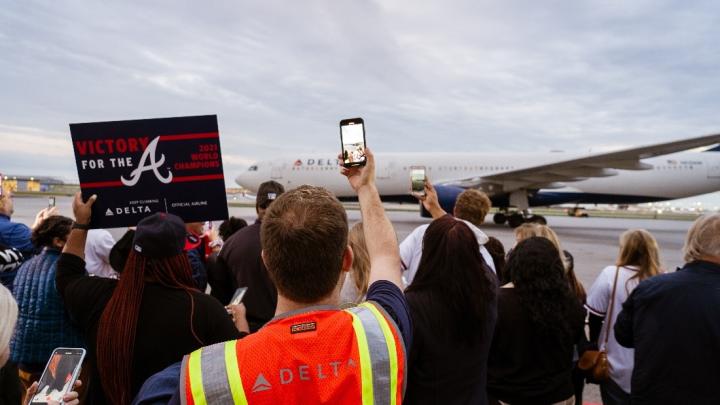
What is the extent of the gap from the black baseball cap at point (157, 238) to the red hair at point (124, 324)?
0.21 feet

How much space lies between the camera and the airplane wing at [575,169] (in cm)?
1592

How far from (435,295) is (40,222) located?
2.64m

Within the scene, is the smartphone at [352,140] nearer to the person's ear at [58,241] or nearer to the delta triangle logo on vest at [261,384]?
the delta triangle logo on vest at [261,384]

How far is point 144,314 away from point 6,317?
522 millimetres

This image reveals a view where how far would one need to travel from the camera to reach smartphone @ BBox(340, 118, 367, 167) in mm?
1806

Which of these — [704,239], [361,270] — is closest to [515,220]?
[361,270]

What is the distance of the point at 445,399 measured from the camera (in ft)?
6.16

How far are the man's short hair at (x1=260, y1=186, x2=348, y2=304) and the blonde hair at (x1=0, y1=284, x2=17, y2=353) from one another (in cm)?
79

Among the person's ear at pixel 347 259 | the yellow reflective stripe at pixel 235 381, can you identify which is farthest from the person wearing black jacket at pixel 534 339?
the yellow reflective stripe at pixel 235 381

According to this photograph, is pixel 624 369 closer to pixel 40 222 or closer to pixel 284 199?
pixel 284 199

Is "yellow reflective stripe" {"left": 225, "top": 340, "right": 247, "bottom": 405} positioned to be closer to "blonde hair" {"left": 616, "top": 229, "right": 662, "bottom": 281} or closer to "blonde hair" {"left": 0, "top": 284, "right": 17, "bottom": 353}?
"blonde hair" {"left": 0, "top": 284, "right": 17, "bottom": 353}

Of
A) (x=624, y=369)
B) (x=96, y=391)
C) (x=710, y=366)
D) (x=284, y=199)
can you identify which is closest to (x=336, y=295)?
(x=284, y=199)

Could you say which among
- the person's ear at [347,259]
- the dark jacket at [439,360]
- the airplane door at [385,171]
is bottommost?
the dark jacket at [439,360]

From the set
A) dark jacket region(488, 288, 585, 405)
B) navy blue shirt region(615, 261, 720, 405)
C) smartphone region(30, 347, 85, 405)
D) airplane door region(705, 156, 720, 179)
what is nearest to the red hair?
smartphone region(30, 347, 85, 405)
